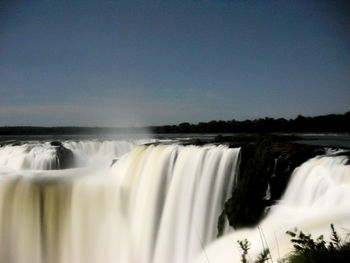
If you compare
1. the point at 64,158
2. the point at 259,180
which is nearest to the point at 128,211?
the point at 259,180

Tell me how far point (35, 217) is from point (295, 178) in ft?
33.8

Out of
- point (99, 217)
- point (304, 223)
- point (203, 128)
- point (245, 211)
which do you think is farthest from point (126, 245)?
point (203, 128)

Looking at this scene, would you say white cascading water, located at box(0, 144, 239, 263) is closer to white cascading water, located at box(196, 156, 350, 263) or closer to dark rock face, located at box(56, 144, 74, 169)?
white cascading water, located at box(196, 156, 350, 263)

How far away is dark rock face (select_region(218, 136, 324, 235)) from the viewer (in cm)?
1041

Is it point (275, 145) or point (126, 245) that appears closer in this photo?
point (275, 145)

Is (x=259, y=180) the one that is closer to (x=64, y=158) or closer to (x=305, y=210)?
(x=305, y=210)

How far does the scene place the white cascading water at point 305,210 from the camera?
23.4 ft

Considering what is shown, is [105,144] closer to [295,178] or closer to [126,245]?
[126,245]

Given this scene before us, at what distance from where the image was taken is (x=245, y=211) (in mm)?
10453

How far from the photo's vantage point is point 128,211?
52.7 feet

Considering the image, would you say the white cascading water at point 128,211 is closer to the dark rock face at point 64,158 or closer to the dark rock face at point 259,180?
the dark rock face at point 259,180

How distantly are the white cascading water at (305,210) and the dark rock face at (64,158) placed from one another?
16.4 m

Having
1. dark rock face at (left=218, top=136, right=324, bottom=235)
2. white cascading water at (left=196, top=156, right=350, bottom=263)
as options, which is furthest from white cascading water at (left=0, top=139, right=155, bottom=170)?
white cascading water at (left=196, top=156, right=350, bottom=263)

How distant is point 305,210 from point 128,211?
28.8ft
